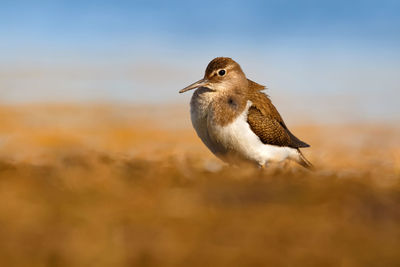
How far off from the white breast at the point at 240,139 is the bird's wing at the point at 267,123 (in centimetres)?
11

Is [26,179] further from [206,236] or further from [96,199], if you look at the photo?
[206,236]

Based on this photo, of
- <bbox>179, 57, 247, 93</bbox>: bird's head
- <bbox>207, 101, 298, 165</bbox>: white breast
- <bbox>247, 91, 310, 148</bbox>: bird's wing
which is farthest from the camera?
<bbox>179, 57, 247, 93</bbox>: bird's head

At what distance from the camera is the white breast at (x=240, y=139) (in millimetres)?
8578

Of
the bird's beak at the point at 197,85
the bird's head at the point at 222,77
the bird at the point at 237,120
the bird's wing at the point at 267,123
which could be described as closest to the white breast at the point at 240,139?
the bird at the point at 237,120

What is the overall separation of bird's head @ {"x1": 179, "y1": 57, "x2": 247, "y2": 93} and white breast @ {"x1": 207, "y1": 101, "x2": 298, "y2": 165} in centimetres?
66

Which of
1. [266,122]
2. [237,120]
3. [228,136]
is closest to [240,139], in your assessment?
[228,136]

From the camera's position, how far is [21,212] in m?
3.52

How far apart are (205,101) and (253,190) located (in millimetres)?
4922

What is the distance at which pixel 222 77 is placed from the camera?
961 centimetres

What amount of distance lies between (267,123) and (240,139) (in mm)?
840

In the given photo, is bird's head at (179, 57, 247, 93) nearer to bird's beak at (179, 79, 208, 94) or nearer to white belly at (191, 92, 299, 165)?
bird's beak at (179, 79, 208, 94)

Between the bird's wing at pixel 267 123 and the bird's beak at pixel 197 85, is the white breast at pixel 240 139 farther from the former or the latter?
the bird's beak at pixel 197 85

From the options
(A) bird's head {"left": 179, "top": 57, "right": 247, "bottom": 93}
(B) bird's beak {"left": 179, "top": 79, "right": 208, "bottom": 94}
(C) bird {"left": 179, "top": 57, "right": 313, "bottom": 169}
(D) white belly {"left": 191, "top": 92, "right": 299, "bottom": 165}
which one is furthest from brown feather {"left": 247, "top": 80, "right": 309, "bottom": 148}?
(B) bird's beak {"left": 179, "top": 79, "right": 208, "bottom": 94}

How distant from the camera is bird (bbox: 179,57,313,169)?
8648 mm
